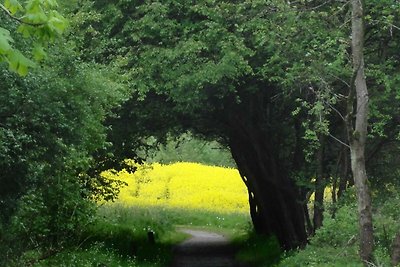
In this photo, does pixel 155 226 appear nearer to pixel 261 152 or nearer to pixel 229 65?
pixel 261 152

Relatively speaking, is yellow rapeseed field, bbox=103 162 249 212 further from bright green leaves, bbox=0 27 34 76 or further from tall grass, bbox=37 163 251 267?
bright green leaves, bbox=0 27 34 76

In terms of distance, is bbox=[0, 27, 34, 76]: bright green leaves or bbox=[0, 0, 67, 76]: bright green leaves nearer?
bbox=[0, 27, 34, 76]: bright green leaves

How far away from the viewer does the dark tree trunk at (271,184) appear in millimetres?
19769

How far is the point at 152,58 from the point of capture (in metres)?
16.5

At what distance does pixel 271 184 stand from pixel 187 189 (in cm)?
2520

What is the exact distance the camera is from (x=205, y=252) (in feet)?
83.5

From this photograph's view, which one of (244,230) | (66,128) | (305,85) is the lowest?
(244,230)

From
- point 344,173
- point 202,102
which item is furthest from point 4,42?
point 344,173

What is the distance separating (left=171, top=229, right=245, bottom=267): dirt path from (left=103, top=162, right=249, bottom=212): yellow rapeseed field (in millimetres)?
7794

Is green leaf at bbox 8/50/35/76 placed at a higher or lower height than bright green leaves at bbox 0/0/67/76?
lower

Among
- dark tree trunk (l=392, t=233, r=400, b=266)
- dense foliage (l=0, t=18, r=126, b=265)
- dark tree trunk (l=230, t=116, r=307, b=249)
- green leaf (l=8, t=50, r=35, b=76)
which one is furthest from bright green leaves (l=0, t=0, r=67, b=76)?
dark tree trunk (l=230, t=116, r=307, b=249)

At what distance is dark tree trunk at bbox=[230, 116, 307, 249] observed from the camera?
1977 cm

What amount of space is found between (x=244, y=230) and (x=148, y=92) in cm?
1422

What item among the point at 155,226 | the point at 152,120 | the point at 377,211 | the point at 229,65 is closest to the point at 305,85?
the point at 229,65
